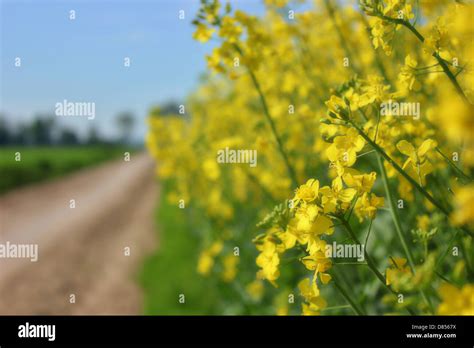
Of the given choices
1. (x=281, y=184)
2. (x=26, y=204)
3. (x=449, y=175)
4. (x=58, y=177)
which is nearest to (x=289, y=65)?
(x=281, y=184)

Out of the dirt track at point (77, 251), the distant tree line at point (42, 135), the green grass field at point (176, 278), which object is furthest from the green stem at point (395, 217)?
the distant tree line at point (42, 135)

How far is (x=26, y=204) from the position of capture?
1850 cm

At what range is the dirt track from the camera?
7.59 meters

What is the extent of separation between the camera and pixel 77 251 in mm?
10414

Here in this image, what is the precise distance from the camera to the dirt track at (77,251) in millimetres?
7590

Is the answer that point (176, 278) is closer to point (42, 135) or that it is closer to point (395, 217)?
point (395, 217)
